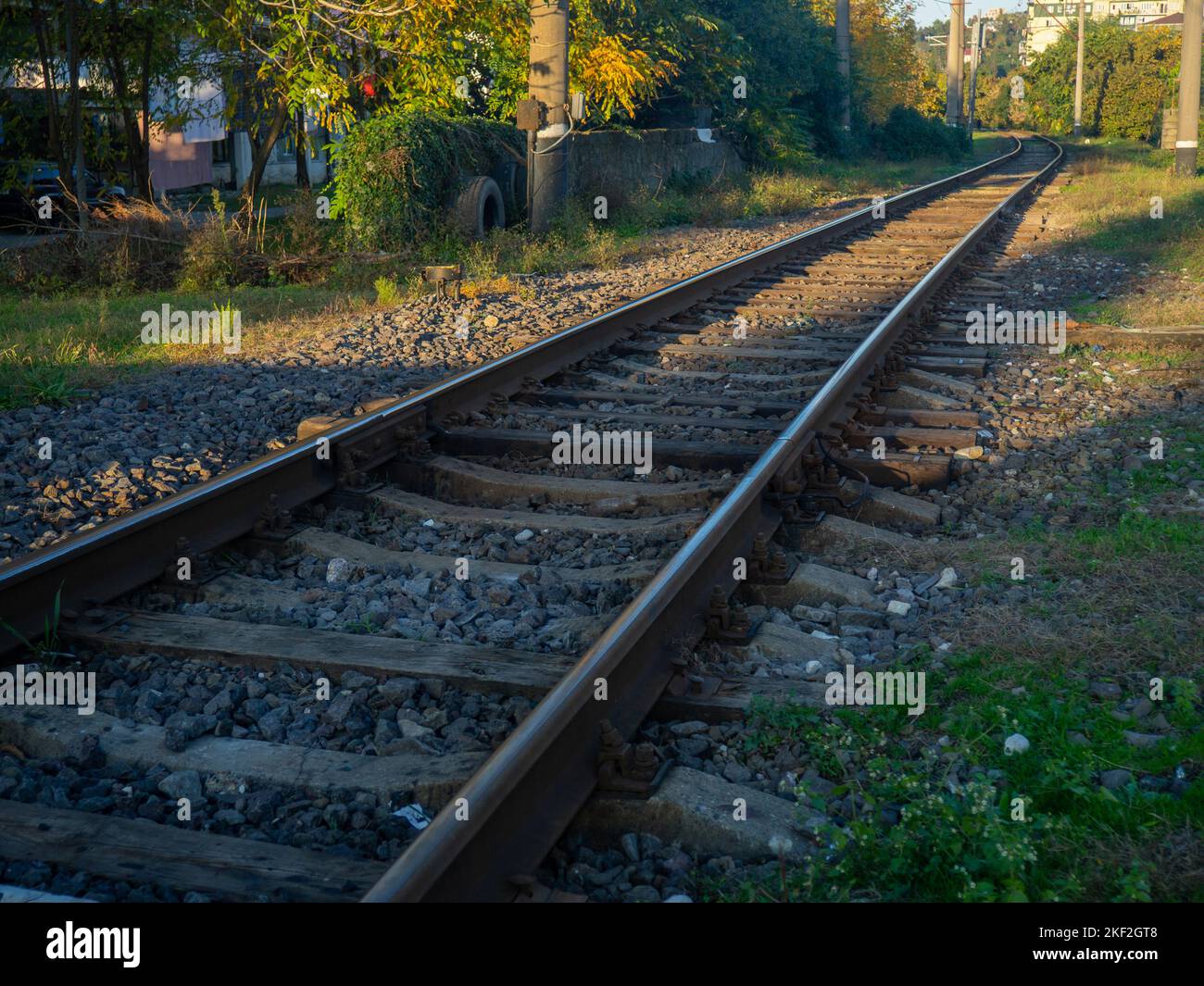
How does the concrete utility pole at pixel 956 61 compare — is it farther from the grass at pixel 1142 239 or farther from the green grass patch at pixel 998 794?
the green grass patch at pixel 998 794

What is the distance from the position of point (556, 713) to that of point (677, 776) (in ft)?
1.24

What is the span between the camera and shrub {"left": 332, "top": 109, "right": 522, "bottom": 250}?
571 inches

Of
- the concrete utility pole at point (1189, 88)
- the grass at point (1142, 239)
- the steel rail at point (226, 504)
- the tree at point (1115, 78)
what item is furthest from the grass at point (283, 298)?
the tree at point (1115, 78)

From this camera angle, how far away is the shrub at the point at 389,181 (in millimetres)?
14508

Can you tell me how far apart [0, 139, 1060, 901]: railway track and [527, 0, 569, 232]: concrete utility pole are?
7.91 m

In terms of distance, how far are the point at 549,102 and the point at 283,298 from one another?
17.4 feet

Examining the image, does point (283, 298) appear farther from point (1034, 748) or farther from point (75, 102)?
point (1034, 748)

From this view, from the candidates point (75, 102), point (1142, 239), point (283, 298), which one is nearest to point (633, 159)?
point (1142, 239)

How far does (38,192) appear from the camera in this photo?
20.0 meters

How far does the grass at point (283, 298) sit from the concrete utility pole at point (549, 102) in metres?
0.37

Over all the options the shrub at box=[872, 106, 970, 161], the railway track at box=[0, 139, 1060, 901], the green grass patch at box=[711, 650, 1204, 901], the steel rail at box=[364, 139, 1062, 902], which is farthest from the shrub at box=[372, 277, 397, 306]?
the shrub at box=[872, 106, 970, 161]

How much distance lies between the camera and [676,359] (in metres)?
8.43

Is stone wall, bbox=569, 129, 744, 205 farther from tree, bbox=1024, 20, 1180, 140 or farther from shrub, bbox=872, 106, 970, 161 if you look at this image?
tree, bbox=1024, 20, 1180, 140
